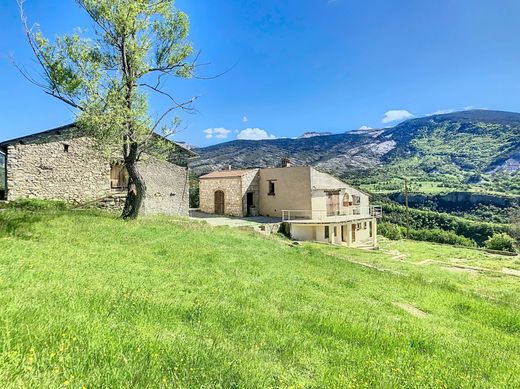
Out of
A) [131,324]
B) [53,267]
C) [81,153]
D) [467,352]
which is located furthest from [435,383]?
[81,153]

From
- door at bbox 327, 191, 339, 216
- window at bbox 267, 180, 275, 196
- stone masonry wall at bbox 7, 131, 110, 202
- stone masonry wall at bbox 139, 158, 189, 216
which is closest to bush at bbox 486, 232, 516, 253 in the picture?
door at bbox 327, 191, 339, 216

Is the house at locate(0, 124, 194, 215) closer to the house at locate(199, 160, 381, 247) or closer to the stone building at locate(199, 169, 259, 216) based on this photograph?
the stone building at locate(199, 169, 259, 216)

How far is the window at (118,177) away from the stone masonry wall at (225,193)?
11403mm

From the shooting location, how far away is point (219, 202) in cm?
3212

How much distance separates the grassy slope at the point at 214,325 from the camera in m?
2.70

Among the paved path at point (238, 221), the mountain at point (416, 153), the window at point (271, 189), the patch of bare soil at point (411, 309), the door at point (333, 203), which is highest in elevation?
the mountain at point (416, 153)

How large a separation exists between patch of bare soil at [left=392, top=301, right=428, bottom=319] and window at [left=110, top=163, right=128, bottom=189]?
18428mm

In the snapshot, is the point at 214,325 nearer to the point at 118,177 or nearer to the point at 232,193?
the point at 118,177

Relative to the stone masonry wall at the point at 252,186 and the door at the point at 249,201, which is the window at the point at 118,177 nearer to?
the stone masonry wall at the point at 252,186

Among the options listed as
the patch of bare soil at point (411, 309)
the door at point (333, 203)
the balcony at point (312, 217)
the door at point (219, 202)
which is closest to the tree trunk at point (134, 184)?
the patch of bare soil at point (411, 309)

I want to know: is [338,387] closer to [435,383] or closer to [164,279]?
[435,383]

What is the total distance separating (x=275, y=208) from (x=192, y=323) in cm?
2644

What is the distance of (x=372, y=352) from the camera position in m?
4.16

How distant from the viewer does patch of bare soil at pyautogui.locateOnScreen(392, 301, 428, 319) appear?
6.98 m
